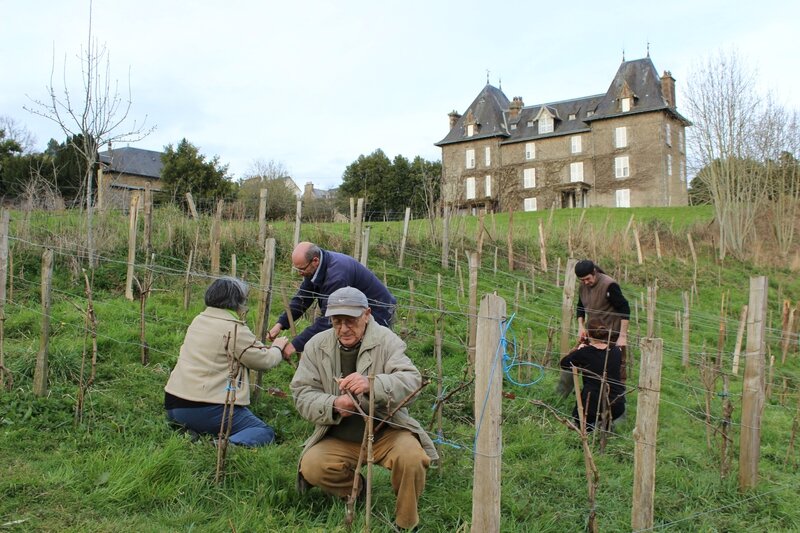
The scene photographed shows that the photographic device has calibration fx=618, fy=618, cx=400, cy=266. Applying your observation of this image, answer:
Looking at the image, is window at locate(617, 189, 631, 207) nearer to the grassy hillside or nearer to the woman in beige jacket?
the grassy hillside

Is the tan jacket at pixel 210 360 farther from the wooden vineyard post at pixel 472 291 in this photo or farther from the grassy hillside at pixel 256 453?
the wooden vineyard post at pixel 472 291

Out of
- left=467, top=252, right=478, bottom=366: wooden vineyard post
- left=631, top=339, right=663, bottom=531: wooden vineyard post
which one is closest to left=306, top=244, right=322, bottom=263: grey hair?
left=467, top=252, right=478, bottom=366: wooden vineyard post

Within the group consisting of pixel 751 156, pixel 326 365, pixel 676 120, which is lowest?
pixel 326 365

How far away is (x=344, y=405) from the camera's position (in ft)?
11.4

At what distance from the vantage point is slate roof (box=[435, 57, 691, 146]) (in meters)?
41.8

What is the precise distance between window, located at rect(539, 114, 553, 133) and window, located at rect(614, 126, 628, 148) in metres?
4.67

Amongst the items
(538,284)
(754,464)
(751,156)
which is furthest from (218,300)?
(751,156)

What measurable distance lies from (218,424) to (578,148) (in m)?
43.3

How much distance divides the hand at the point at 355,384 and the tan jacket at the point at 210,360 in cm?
120

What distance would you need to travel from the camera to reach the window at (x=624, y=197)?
42050 mm

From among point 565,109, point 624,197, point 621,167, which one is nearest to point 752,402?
point 624,197

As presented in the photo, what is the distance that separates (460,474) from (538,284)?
1153cm

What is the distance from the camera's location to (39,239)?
10359mm

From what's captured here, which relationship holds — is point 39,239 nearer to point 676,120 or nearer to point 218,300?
point 218,300
